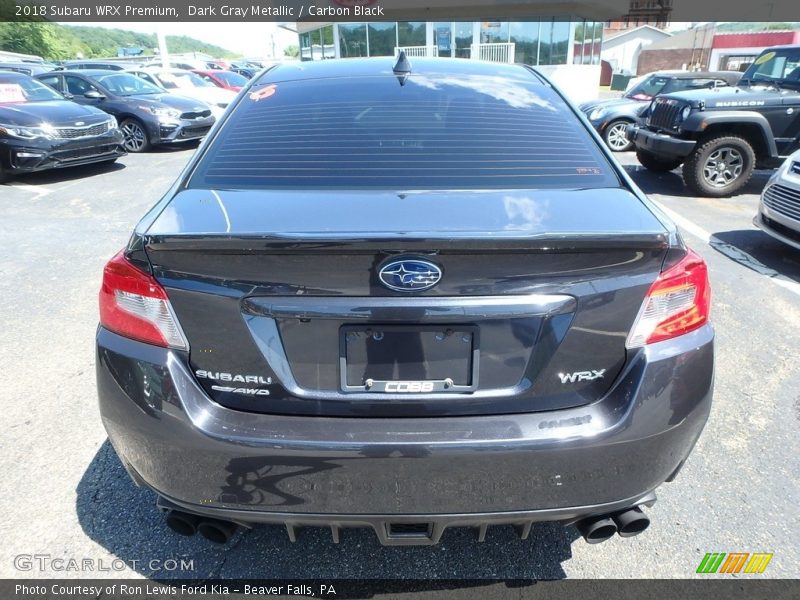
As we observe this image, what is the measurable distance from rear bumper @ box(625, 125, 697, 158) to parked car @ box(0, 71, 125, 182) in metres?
8.65

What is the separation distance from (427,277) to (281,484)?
2.42 ft

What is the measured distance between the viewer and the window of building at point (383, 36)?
30.8m

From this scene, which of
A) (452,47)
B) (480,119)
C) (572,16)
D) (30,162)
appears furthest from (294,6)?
(480,119)

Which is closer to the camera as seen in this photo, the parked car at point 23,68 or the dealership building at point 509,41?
the parked car at point 23,68

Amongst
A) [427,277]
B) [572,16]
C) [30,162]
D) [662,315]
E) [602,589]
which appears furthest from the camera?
[572,16]

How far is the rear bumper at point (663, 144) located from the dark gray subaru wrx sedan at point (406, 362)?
720cm

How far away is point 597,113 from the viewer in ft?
38.1

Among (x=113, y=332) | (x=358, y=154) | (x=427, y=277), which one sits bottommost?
(x=113, y=332)

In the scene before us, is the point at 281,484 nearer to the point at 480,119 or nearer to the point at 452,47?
the point at 480,119

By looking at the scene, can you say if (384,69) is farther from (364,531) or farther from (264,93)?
(364,531)

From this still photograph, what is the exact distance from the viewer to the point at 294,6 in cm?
3409

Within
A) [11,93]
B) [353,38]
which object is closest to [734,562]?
[11,93]

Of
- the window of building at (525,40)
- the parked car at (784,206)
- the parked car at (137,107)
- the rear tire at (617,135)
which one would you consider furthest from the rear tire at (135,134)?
the window of building at (525,40)

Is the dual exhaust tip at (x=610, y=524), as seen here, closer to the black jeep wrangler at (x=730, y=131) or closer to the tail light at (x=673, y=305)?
the tail light at (x=673, y=305)
